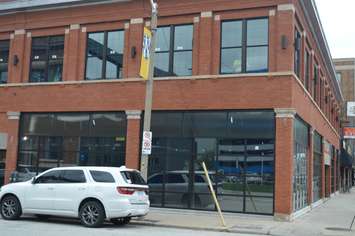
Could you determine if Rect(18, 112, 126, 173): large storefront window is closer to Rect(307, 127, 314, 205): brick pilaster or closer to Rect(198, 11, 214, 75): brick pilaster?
Rect(198, 11, 214, 75): brick pilaster

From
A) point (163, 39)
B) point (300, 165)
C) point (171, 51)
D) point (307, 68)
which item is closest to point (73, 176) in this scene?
point (171, 51)

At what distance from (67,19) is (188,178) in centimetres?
902

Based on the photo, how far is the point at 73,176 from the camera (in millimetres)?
15664

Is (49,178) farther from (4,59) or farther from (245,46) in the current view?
(4,59)

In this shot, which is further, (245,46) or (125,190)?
(245,46)

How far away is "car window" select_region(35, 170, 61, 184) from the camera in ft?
52.1

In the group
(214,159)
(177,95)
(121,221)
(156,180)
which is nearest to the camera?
(121,221)

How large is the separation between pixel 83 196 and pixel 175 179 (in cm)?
563

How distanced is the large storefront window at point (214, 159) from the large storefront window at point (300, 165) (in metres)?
1.66

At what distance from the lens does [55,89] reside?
22.6 meters

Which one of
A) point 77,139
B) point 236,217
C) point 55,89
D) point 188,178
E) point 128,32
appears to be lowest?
point 236,217

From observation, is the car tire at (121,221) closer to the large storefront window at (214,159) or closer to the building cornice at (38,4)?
the large storefront window at (214,159)

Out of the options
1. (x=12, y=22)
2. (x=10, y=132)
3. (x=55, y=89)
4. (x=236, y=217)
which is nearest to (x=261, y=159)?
(x=236, y=217)

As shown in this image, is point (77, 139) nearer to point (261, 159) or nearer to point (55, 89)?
point (55, 89)
